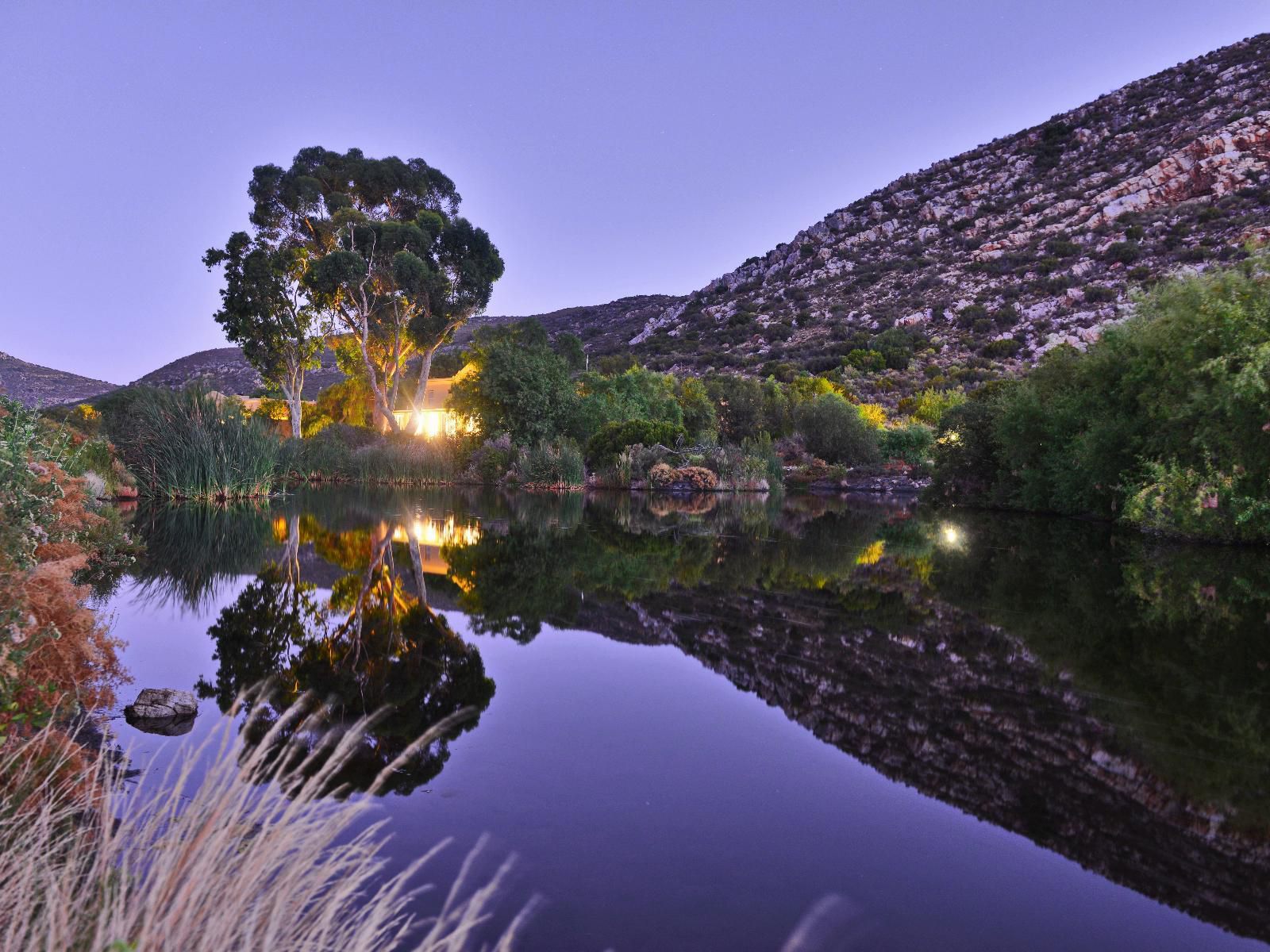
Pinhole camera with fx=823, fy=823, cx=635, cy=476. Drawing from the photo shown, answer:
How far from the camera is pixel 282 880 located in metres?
1.56

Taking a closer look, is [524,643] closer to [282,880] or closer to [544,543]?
[282,880]

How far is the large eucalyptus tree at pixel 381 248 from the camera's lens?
30.2m

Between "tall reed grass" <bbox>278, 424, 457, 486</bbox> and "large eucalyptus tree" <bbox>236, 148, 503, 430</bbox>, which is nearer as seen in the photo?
"tall reed grass" <bbox>278, 424, 457, 486</bbox>

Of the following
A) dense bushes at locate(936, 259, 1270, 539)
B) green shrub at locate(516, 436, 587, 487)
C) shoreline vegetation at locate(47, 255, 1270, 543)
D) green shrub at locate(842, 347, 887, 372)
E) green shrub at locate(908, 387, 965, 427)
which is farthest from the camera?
green shrub at locate(842, 347, 887, 372)

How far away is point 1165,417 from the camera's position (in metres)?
12.9

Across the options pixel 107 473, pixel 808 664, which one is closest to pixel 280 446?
pixel 107 473

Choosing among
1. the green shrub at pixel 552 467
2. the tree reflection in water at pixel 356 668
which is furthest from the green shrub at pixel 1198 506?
the green shrub at pixel 552 467

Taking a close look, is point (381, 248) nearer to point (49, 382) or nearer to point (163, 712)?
point (163, 712)

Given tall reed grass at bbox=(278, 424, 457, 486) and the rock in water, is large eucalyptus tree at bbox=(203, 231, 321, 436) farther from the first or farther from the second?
the rock in water

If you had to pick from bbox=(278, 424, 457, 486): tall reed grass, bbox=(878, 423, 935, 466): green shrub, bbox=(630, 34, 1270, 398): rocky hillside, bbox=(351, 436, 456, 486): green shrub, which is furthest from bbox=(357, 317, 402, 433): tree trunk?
bbox=(630, 34, 1270, 398): rocky hillside

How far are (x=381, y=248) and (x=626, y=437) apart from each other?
11.9 metres

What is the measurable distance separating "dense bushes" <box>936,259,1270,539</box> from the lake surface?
238 centimetres

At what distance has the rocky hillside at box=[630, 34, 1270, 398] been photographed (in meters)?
39.9

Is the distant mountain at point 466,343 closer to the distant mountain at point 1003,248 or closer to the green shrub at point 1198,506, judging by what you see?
the distant mountain at point 1003,248
